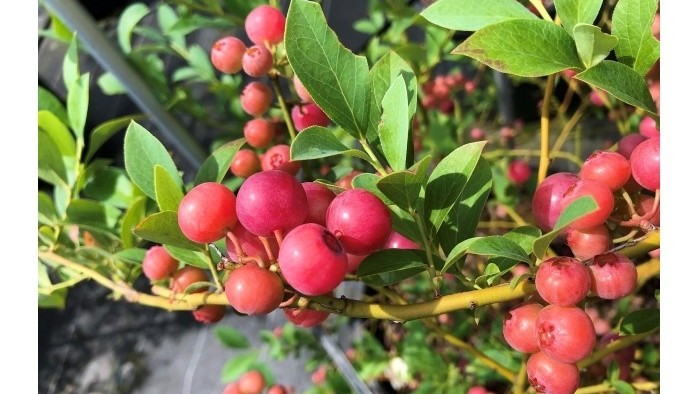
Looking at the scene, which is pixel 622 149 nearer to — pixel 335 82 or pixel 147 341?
pixel 335 82

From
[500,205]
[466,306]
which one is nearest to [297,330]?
[500,205]

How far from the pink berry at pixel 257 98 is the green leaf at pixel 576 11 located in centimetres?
33

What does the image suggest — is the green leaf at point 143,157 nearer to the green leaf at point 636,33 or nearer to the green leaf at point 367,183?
the green leaf at point 367,183

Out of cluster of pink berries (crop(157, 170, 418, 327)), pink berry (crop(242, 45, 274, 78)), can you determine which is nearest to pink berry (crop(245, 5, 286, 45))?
pink berry (crop(242, 45, 274, 78))

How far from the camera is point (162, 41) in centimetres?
94

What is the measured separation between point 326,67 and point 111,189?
0.38 m

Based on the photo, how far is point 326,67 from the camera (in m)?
0.37

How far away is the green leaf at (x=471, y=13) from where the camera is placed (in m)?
0.41

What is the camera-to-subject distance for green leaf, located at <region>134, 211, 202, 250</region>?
1.22 ft

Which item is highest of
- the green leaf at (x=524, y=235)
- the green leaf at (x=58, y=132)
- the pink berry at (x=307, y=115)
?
the green leaf at (x=58, y=132)

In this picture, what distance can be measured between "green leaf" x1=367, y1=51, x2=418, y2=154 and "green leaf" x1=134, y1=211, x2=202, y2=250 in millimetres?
155

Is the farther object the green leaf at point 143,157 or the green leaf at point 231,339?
the green leaf at point 231,339

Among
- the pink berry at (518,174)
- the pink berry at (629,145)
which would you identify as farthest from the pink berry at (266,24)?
the pink berry at (518,174)

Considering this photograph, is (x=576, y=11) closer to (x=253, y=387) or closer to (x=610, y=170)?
(x=610, y=170)
